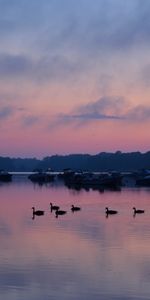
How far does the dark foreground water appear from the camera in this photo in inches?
736

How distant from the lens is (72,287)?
19.2 meters

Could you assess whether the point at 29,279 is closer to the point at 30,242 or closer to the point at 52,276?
the point at 52,276

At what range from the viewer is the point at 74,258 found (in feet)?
80.1

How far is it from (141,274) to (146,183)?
3359 inches

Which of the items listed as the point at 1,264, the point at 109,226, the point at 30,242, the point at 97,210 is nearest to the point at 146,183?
the point at 97,210

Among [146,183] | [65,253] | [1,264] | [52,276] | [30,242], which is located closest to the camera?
[52,276]

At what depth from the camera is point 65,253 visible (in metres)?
25.7

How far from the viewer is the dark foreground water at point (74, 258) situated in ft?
61.3

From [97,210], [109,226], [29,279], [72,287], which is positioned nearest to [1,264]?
[29,279]

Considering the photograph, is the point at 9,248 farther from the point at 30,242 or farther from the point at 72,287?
the point at 72,287

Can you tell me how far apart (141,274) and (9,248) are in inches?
304

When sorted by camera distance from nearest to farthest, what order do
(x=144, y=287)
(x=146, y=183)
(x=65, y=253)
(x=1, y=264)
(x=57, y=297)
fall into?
(x=57, y=297) < (x=144, y=287) < (x=1, y=264) < (x=65, y=253) < (x=146, y=183)

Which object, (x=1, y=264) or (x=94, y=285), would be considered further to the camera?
(x=1, y=264)

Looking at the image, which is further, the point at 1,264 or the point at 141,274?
the point at 1,264
